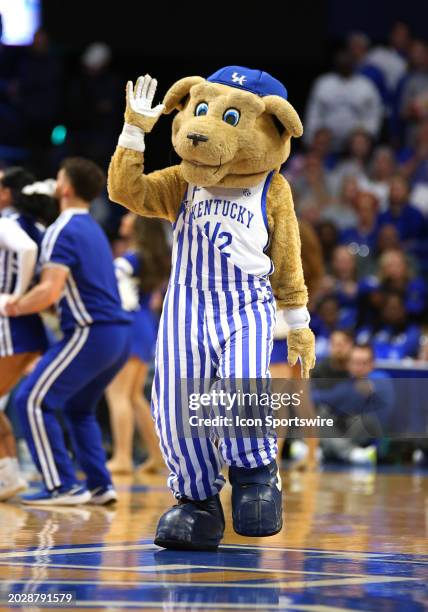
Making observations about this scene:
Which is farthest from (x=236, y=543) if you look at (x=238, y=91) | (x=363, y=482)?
(x=363, y=482)

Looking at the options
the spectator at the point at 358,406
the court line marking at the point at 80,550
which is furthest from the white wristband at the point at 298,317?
the spectator at the point at 358,406

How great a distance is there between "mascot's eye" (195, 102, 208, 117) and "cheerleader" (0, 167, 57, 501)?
6.03 feet

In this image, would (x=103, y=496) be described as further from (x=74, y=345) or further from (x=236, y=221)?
(x=236, y=221)

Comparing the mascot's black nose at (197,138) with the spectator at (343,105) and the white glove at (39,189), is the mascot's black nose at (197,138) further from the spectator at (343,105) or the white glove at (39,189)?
the spectator at (343,105)

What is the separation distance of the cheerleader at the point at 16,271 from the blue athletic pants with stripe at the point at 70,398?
0.16m

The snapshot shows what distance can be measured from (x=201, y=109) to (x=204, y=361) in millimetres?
1003

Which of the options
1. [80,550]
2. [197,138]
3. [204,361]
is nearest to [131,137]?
[197,138]

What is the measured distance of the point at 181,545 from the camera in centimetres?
464

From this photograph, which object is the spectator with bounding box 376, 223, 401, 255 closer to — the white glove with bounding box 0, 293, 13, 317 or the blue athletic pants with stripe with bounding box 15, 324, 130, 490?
the blue athletic pants with stripe with bounding box 15, 324, 130, 490

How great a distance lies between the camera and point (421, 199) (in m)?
13.1

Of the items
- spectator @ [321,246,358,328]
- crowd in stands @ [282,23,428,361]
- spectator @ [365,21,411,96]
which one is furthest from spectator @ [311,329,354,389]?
spectator @ [365,21,411,96]

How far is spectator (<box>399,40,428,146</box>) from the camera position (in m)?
14.1

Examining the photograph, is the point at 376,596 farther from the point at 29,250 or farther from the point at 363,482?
the point at 363,482

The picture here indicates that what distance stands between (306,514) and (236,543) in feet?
4.40
